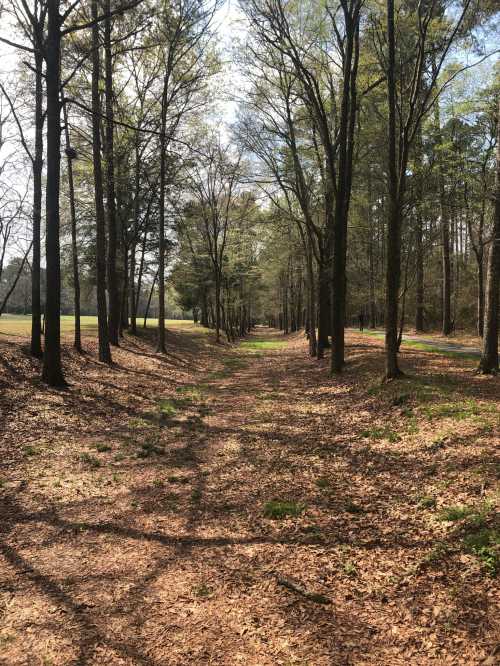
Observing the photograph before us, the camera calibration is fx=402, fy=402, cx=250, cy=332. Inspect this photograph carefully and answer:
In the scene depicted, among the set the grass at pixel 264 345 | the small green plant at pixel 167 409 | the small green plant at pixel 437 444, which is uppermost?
the small green plant at pixel 437 444

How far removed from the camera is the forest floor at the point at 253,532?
9.55ft

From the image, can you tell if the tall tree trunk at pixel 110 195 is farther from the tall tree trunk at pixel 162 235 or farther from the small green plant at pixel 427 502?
the small green plant at pixel 427 502

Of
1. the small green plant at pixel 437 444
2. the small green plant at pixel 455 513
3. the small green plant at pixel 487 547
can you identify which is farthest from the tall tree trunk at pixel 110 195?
the small green plant at pixel 487 547

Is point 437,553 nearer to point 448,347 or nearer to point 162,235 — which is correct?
point 162,235

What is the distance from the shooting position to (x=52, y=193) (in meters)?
9.46

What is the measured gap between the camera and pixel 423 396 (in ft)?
27.1

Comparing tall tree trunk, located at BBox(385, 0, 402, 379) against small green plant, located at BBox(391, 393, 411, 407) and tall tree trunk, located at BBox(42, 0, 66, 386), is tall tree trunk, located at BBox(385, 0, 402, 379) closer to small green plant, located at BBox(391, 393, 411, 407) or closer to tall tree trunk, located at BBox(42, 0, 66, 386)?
small green plant, located at BBox(391, 393, 411, 407)

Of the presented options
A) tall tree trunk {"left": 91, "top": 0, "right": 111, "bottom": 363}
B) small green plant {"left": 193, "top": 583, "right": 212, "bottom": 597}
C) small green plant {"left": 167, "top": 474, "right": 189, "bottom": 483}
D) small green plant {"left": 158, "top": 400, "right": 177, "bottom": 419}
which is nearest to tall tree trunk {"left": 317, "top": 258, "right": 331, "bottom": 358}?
tall tree trunk {"left": 91, "top": 0, "right": 111, "bottom": 363}

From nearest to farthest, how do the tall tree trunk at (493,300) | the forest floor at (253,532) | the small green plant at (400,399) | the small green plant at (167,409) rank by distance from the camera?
the forest floor at (253,532) < the small green plant at (400,399) < the small green plant at (167,409) < the tall tree trunk at (493,300)

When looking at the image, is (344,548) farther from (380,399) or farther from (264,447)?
(380,399)

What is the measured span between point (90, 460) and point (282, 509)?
3342mm

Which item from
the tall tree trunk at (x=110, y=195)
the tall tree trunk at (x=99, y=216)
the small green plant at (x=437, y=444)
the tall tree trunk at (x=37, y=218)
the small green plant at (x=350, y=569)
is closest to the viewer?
the small green plant at (x=350, y=569)

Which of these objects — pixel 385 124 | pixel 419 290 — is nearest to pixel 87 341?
pixel 385 124

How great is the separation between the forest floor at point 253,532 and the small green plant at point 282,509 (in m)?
Result: 0.02
